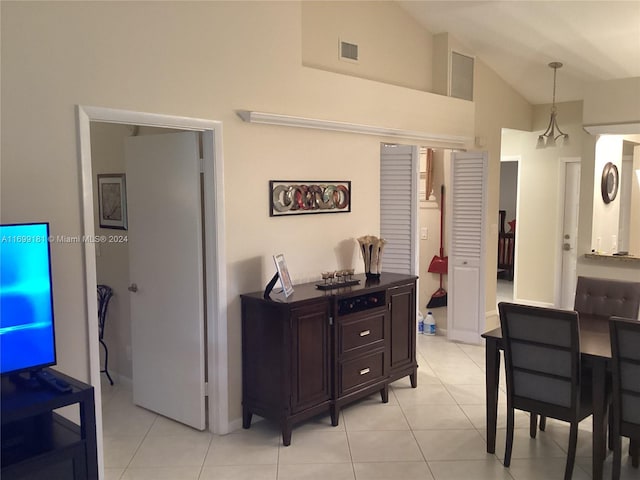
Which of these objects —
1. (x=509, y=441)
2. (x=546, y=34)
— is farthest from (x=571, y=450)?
(x=546, y=34)

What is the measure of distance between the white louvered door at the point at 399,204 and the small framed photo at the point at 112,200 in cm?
234

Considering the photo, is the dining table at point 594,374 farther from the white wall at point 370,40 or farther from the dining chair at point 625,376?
the white wall at point 370,40

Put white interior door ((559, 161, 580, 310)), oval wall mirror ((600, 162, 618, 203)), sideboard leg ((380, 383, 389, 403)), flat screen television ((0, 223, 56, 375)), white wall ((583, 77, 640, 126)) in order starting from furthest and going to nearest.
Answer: white interior door ((559, 161, 580, 310)), oval wall mirror ((600, 162, 618, 203)), white wall ((583, 77, 640, 126)), sideboard leg ((380, 383, 389, 403)), flat screen television ((0, 223, 56, 375))

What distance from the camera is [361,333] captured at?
424cm

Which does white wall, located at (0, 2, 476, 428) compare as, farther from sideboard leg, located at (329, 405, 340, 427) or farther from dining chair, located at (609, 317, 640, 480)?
dining chair, located at (609, 317, 640, 480)

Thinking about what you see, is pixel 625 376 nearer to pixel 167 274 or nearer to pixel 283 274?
pixel 283 274

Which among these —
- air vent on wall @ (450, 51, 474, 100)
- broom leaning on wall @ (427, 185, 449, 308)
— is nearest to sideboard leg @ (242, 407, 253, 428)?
broom leaning on wall @ (427, 185, 449, 308)

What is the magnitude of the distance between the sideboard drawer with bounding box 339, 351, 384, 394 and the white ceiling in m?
3.29

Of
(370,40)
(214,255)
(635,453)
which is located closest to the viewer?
(635,453)

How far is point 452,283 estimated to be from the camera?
623 centimetres

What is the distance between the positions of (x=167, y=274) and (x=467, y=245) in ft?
11.3

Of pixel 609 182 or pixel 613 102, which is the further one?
pixel 609 182

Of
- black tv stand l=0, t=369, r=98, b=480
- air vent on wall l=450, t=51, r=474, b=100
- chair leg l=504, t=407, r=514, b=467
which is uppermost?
air vent on wall l=450, t=51, r=474, b=100

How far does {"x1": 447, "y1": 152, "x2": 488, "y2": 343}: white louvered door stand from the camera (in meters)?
6.07
